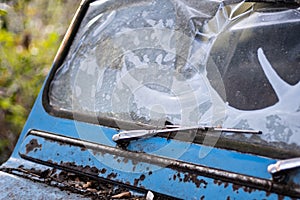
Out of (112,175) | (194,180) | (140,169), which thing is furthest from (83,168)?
(194,180)

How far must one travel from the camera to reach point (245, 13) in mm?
2055

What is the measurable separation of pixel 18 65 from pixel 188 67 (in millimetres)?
3243

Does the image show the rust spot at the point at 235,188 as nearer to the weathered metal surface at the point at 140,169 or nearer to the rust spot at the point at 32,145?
the weathered metal surface at the point at 140,169

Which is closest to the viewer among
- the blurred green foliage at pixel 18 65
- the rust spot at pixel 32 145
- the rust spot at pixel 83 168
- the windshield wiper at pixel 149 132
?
the windshield wiper at pixel 149 132

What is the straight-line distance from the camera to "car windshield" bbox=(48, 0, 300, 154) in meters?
1.81

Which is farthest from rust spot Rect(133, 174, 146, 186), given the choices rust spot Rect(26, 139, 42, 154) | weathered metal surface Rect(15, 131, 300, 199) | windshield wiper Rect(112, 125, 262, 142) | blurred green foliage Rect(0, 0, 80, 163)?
blurred green foliage Rect(0, 0, 80, 163)

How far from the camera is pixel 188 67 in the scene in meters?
2.07

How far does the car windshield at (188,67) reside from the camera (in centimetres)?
181

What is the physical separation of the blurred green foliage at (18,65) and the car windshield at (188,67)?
2490mm

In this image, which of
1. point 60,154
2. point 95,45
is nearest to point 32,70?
point 95,45

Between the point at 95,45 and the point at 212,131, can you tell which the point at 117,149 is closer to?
the point at 212,131

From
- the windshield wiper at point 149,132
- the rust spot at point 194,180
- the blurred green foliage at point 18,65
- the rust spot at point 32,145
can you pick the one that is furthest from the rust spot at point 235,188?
the blurred green foliage at point 18,65

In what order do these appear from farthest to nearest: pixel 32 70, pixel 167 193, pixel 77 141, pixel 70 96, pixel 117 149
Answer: pixel 32 70
pixel 70 96
pixel 77 141
pixel 117 149
pixel 167 193

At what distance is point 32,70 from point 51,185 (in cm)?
327
